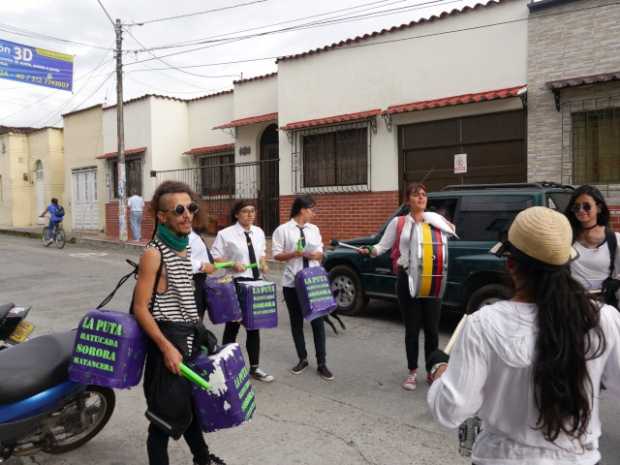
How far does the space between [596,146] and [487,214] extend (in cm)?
450

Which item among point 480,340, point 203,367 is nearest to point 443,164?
point 203,367

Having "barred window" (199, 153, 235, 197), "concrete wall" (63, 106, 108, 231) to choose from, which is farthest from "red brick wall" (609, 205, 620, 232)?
"concrete wall" (63, 106, 108, 231)

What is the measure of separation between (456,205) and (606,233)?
8.40 ft

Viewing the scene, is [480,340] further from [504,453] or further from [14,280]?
[14,280]

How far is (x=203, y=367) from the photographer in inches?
110

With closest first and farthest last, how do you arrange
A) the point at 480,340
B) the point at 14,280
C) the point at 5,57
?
the point at 480,340 < the point at 14,280 < the point at 5,57

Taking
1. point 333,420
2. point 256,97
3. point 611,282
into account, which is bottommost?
point 333,420

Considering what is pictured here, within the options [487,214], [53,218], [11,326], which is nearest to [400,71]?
[487,214]

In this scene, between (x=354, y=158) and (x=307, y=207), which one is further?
(x=354, y=158)

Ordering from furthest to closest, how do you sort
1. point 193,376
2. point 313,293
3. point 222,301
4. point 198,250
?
point 198,250 < point 313,293 < point 222,301 < point 193,376

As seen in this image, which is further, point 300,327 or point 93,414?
point 300,327

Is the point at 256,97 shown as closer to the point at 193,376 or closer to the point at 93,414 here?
the point at 93,414

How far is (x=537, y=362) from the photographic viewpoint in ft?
5.19

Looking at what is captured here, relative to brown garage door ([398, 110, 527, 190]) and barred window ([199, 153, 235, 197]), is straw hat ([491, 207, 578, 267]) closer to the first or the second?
brown garage door ([398, 110, 527, 190])
